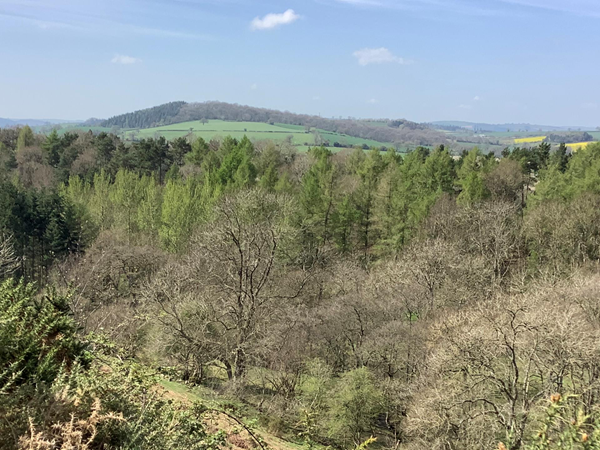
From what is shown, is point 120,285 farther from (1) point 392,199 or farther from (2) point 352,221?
(1) point 392,199

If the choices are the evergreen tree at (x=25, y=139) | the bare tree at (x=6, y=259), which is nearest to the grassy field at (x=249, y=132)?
the evergreen tree at (x=25, y=139)

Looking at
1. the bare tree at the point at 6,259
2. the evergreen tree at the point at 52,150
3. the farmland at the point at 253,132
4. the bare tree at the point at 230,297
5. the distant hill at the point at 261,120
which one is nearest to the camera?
the bare tree at the point at 230,297

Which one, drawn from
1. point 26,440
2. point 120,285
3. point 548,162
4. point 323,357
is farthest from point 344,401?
point 548,162

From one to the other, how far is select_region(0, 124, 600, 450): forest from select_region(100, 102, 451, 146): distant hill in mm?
87535

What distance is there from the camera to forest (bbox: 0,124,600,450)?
19.9ft

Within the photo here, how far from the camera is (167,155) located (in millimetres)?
53531

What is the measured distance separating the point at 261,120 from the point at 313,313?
13430 cm

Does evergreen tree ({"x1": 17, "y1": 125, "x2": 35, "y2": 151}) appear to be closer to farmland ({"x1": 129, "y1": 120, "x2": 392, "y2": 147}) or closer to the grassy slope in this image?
farmland ({"x1": 129, "y1": 120, "x2": 392, "y2": 147})

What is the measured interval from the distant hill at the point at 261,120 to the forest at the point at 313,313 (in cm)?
8753

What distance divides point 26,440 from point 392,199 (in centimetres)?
3022

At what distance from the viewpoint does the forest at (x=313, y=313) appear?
6.06m

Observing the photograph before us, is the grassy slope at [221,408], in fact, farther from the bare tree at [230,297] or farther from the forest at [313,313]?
the bare tree at [230,297]

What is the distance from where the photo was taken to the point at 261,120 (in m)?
147

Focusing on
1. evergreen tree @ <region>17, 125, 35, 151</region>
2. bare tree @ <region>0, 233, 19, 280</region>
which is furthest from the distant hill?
bare tree @ <region>0, 233, 19, 280</region>
